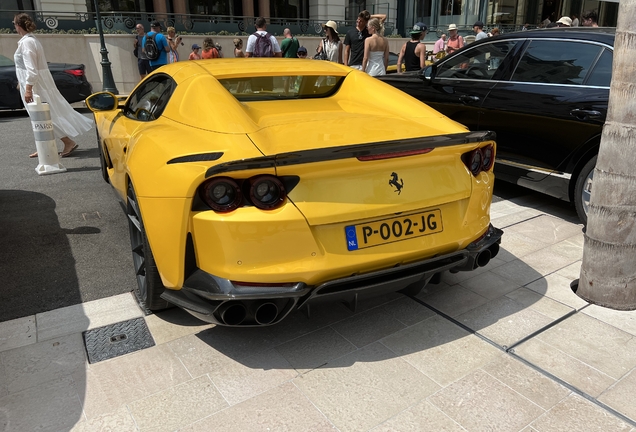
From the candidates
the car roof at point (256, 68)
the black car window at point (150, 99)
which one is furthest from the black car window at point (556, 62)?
the black car window at point (150, 99)

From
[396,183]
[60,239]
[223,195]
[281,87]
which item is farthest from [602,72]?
[60,239]

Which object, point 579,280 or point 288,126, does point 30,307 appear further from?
point 579,280

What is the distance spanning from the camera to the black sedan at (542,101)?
4488 millimetres

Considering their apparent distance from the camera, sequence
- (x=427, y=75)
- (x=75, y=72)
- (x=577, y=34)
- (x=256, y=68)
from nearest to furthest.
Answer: (x=256, y=68), (x=577, y=34), (x=427, y=75), (x=75, y=72)

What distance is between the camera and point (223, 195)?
237cm

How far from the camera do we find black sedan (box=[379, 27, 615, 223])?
4.49 m

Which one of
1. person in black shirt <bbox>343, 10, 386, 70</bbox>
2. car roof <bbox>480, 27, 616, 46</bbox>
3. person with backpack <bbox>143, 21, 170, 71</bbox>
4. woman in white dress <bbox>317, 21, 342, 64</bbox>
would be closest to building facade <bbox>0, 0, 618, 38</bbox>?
person with backpack <bbox>143, 21, 170, 71</bbox>

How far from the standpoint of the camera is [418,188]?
2.67 m

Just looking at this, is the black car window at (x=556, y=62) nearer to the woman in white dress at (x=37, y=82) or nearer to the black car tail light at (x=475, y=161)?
the black car tail light at (x=475, y=161)

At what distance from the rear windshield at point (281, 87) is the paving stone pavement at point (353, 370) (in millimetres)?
1593

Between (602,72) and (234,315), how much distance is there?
3908 millimetres

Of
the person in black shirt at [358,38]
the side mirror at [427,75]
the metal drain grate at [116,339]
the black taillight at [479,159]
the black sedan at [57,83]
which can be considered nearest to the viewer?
the metal drain grate at [116,339]

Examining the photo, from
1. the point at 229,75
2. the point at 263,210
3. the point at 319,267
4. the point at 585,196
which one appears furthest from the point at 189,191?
the point at 585,196

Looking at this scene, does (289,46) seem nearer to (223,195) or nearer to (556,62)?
(556,62)
